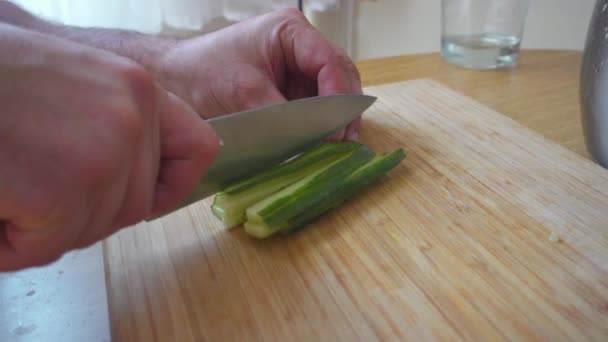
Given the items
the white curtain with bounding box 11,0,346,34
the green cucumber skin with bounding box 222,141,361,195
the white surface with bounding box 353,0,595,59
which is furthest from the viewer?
the white curtain with bounding box 11,0,346,34

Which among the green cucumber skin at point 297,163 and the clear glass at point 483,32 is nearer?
the green cucumber skin at point 297,163

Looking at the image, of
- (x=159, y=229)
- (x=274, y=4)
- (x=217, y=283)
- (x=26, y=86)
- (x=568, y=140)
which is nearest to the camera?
(x=26, y=86)

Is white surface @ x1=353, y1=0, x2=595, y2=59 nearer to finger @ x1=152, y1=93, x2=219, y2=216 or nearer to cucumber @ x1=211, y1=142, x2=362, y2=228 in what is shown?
cucumber @ x1=211, y1=142, x2=362, y2=228

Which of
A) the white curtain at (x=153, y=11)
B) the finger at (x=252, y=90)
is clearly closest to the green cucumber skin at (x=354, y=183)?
the finger at (x=252, y=90)

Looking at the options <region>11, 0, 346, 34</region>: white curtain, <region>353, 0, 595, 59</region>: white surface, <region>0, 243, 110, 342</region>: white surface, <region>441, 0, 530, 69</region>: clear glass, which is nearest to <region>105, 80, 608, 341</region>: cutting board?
<region>0, 243, 110, 342</region>: white surface

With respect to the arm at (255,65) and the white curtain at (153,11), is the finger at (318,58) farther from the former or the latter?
the white curtain at (153,11)

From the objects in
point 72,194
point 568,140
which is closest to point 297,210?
point 72,194

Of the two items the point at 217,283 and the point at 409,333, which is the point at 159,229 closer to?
the point at 217,283

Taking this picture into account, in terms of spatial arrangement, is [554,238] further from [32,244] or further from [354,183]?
[32,244]
